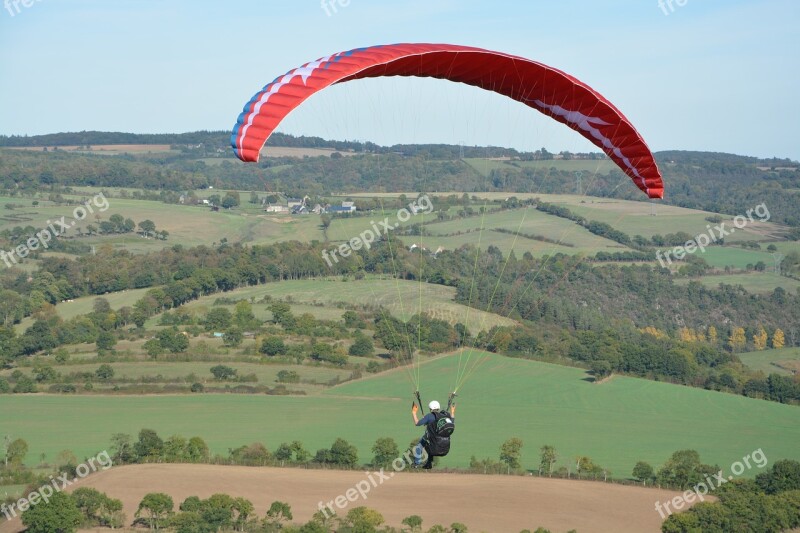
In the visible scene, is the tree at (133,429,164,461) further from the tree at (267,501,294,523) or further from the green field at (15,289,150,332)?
the green field at (15,289,150,332)

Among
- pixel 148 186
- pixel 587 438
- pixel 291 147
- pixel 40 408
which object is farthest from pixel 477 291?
pixel 291 147

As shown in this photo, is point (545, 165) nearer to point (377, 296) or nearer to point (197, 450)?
point (377, 296)

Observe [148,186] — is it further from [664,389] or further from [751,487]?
[751,487]
